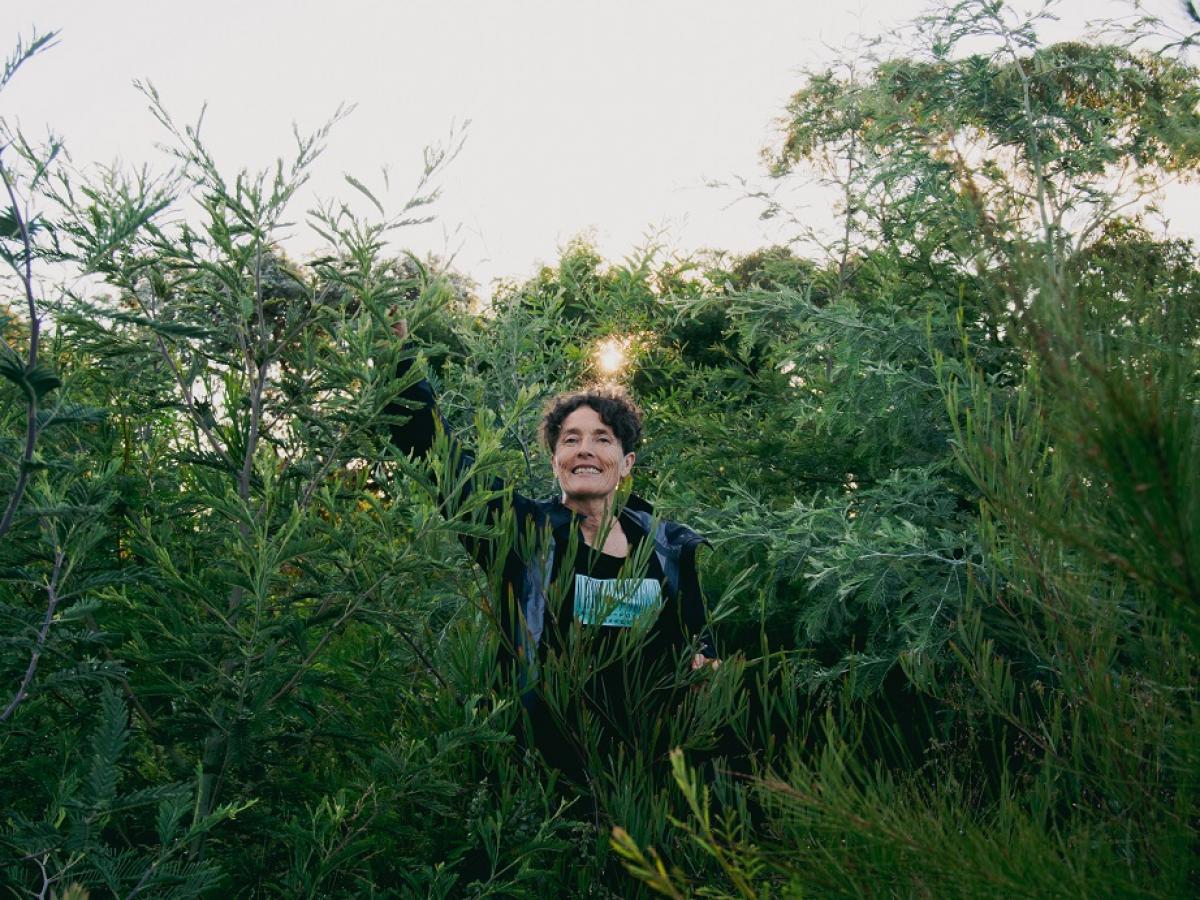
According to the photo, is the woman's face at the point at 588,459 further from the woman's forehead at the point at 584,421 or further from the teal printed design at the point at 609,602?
the teal printed design at the point at 609,602

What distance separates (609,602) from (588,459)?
1.22 meters

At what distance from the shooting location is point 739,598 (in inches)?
211

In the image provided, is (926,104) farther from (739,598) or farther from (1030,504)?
(1030,504)

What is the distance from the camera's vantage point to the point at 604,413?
3.64m

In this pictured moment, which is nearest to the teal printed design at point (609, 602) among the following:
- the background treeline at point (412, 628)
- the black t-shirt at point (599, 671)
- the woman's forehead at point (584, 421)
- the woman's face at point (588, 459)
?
the black t-shirt at point (599, 671)

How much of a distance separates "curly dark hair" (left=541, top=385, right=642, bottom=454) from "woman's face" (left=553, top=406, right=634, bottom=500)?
4 cm

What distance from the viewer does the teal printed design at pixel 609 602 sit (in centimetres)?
233

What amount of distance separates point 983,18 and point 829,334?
2101 millimetres

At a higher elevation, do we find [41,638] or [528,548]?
[528,548]

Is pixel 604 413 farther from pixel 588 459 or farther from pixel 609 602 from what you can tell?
pixel 609 602

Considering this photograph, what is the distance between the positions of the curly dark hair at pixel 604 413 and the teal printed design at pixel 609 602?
1.15 m

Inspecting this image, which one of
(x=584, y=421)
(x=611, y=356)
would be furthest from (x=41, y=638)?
(x=611, y=356)

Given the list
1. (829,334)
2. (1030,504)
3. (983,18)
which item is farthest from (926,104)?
(1030,504)

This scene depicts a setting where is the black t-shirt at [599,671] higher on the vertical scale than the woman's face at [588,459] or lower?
lower
